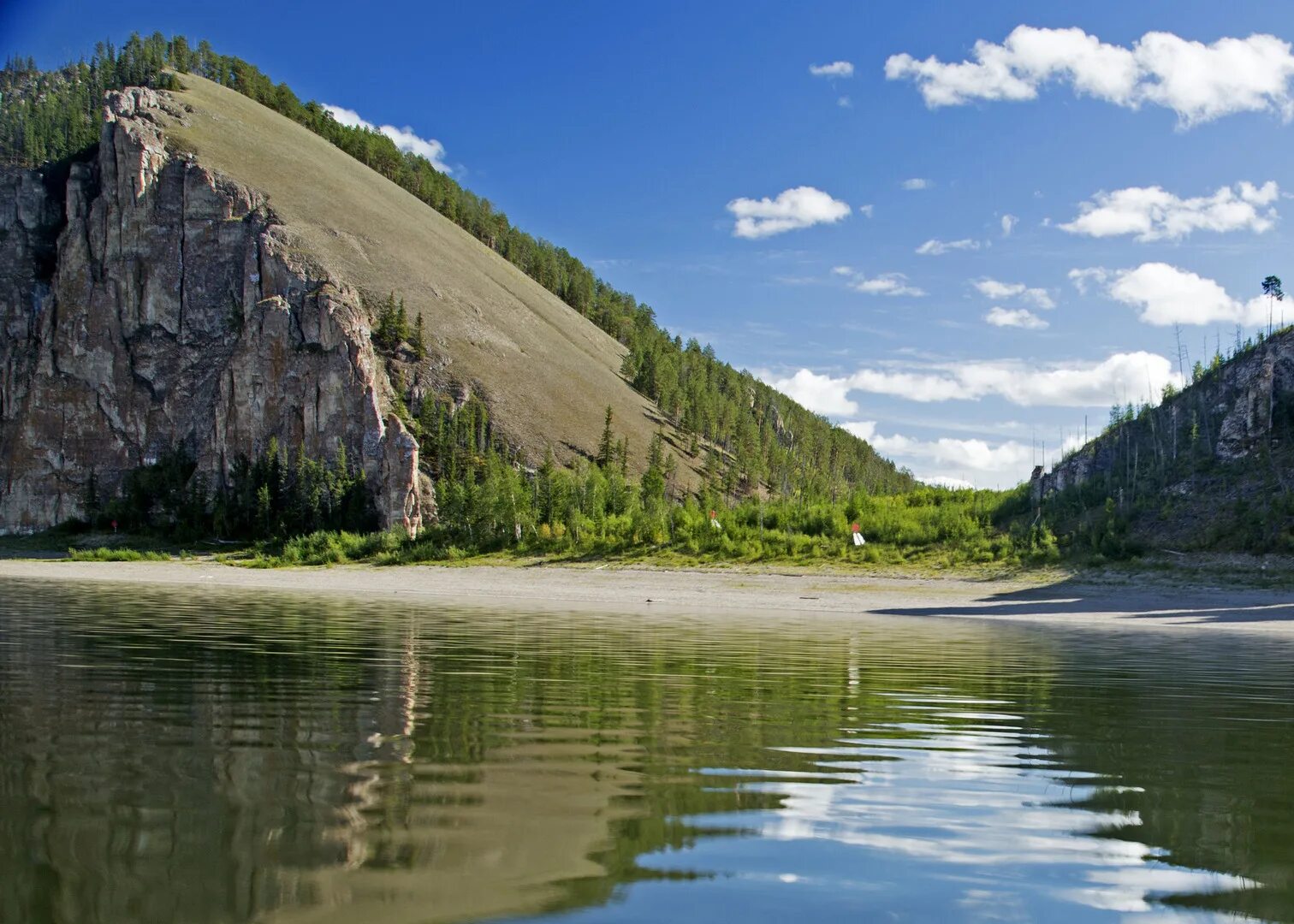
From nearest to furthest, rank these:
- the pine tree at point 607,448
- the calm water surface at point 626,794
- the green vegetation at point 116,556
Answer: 1. the calm water surface at point 626,794
2. the green vegetation at point 116,556
3. the pine tree at point 607,448

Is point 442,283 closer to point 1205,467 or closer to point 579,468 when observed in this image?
point 579,468

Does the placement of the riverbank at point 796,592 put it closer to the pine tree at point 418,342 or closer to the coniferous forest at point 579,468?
the coniferous forest at point 579,468

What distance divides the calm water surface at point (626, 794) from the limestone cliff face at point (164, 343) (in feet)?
275

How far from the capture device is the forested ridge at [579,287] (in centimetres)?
12900

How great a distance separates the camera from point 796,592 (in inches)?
1633

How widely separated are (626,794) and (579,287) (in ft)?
552

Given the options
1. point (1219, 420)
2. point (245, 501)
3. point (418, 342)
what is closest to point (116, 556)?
point (245, 501)

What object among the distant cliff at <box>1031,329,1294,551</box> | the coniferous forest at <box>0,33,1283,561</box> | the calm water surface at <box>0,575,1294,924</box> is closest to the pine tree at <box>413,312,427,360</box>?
the coniferous forest at <box>0,33,1283,561</box>

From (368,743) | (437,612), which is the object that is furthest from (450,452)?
(368,743)

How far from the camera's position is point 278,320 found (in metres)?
95.0

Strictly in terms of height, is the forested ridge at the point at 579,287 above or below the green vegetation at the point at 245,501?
above

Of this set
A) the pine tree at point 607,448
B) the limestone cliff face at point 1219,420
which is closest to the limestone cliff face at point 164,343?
the pine tree at point 607,448

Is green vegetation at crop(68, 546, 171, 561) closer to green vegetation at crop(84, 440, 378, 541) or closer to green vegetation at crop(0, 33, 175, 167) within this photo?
green vegetation at crop(84, 440, 378, 541)

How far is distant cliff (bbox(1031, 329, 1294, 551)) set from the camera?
42.8 meters
